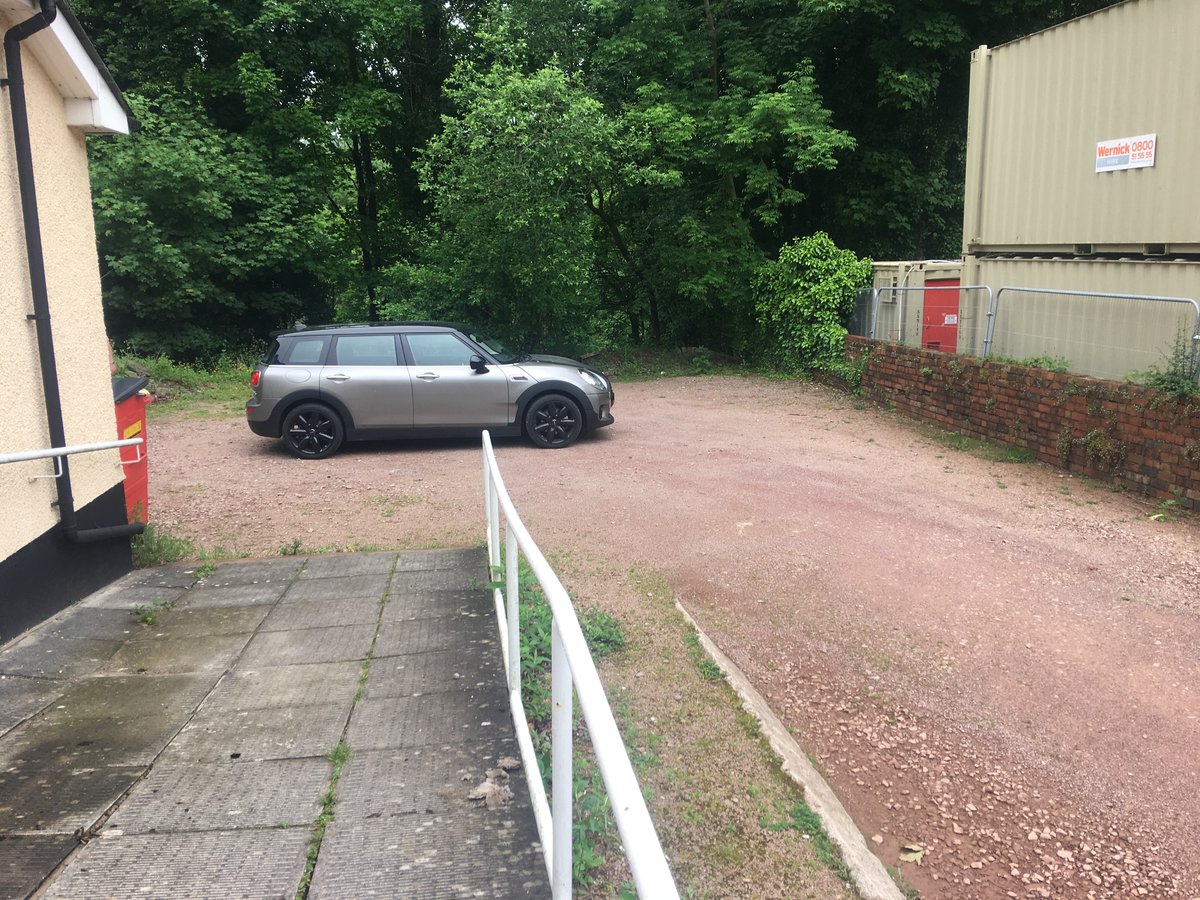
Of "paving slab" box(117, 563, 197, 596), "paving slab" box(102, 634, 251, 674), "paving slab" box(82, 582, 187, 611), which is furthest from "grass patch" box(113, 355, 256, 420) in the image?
"paving slab" box(102, 634, 251, 674)

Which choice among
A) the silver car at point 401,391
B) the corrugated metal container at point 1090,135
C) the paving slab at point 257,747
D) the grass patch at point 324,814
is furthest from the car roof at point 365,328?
the grass patch at point 324,814

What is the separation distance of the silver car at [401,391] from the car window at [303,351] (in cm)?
1

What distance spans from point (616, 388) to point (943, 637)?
39.4ft

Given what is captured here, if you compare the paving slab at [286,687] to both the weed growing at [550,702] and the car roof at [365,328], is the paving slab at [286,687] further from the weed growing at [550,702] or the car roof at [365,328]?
the car roof at [365,328]

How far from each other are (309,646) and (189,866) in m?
1.96

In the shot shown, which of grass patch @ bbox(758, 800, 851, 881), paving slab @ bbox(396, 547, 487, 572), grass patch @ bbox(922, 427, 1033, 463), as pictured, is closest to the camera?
grass patch @ bbox(758, 800, 851, 881)

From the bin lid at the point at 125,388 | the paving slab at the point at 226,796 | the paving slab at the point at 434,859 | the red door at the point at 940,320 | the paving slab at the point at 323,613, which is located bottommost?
the paving slab at the point at 323,613

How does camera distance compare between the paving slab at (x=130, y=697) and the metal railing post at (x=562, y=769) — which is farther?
the paving slab at (x=130, y=697)

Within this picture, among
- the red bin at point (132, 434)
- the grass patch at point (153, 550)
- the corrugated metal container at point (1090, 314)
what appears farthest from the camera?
the corrugated metal container at point (1090, 314)

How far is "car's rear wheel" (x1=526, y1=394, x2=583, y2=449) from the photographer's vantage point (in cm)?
1130

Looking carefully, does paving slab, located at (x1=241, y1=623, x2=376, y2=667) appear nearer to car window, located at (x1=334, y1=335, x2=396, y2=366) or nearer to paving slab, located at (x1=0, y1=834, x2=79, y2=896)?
paving slab, located at (x1=0, y1=834, x2=79, y2=896)

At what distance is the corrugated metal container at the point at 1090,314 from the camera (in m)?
9.03

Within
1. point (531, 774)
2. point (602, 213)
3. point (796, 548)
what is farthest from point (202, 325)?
point (531, 774)

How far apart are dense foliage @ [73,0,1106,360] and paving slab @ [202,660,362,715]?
13483 mm
